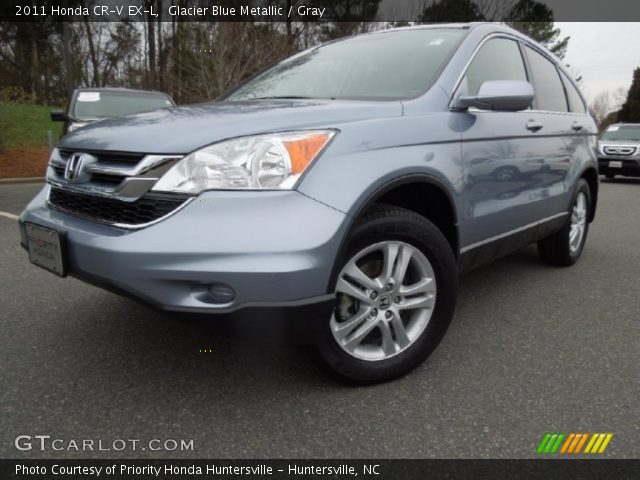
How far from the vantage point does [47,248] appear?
1.98 m

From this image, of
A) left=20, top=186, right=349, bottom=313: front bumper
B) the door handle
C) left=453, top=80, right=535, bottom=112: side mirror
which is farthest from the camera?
the door handle

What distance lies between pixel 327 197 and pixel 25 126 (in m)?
15.8

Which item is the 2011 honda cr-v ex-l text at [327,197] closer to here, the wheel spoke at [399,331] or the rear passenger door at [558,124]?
the wheel spoke at [399,331]

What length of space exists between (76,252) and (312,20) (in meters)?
17.5

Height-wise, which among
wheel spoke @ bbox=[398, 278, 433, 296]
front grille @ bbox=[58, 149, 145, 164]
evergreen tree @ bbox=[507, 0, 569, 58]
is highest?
evergreen tree @ bbox=[507, 0, 569, 58]

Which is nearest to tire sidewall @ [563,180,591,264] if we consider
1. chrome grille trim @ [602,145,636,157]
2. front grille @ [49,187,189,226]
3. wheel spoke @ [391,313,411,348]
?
wheel spoke @ [391,313,411,348]

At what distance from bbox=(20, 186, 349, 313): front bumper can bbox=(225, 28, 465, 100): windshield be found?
975 mm

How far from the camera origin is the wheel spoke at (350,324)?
6.26 ft

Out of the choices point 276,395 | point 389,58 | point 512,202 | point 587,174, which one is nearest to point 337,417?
point 276,395

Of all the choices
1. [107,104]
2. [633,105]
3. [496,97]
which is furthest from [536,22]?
[496,97]

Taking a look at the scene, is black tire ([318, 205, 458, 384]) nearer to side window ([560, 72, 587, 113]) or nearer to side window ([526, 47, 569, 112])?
side window ([526, 47, 569, 112])

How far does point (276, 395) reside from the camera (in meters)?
1.99

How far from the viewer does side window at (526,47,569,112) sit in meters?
3.25

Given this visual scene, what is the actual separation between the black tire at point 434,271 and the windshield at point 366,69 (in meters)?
0.66
